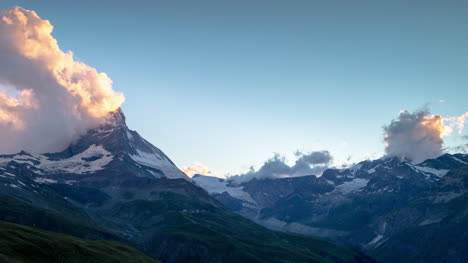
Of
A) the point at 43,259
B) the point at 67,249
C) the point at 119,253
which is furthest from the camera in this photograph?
the point at 119,253

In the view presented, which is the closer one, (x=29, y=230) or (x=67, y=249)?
(x=67, y=249)

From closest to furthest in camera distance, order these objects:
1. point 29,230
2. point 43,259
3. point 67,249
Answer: point 43,259
point 67,249
point 29,230

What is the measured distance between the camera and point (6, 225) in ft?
525

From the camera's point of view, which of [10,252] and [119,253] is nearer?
[10,252]

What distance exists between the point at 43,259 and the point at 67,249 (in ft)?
68.1

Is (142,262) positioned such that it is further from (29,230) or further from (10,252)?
(10,252)

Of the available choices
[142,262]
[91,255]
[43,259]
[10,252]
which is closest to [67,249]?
[91,255]

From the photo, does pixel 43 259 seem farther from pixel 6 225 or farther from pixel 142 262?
pixel 142 262

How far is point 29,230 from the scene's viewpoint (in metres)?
170

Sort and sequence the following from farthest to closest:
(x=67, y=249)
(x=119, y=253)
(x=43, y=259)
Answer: (x=119, y=253)
(x=67, y=249)
(x=43, y=259)

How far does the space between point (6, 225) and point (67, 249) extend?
24.7 metres

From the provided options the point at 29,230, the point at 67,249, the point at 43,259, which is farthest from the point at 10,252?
the point at 29,230

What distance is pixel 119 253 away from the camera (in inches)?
7741

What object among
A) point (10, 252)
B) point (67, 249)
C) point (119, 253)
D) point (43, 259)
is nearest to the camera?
point (10, 252)
